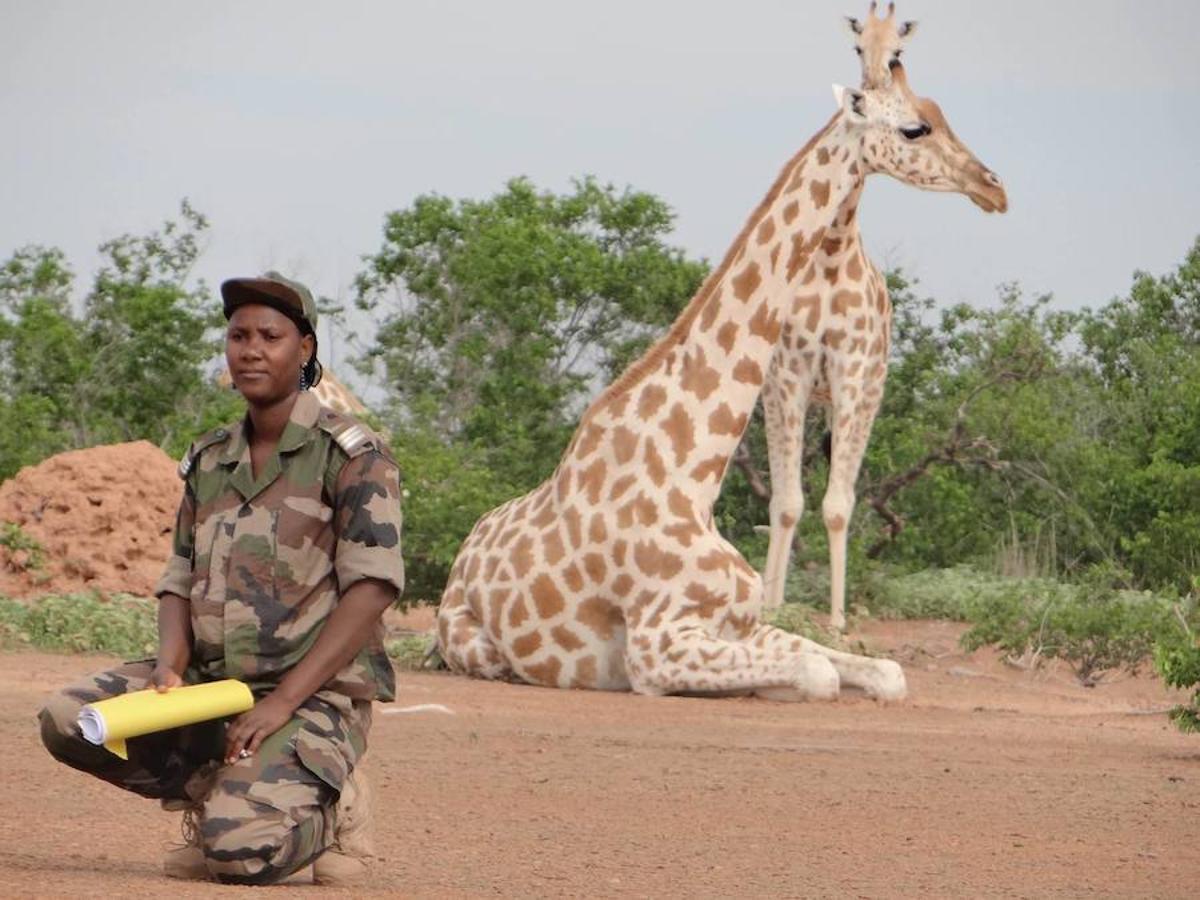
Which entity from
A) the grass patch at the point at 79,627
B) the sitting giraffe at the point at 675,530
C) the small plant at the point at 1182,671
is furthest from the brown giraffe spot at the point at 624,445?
the small plant at the point at 1182,671

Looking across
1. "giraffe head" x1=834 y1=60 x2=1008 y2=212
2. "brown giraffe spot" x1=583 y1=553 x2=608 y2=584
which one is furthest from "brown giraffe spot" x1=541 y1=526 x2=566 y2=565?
"giraffe head" x1=834 y1=60 x2=1008 y2=212

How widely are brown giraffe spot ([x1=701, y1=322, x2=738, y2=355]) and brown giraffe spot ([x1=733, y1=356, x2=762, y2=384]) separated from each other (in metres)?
0.09

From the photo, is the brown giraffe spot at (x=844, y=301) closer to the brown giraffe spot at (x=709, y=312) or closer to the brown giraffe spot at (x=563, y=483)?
the brown giraffe spot at (x=709, y=312)

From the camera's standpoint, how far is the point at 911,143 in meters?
12.2

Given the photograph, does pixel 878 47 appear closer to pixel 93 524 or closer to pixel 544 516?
pixel 544 516

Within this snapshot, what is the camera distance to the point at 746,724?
984 centimetres

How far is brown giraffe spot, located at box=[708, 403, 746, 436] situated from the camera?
36.9 feet

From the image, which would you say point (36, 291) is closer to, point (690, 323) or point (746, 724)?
point (690, 323)

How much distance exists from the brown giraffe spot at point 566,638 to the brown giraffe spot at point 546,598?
0.07 meters

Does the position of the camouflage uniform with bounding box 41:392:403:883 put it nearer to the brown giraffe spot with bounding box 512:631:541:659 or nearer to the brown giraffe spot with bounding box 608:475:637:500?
the brown giraffe spot with bounding box 608:475:637:500

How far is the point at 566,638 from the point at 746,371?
1510mm

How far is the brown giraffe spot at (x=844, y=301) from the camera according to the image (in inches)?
505

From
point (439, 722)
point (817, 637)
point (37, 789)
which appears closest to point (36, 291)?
point (817, 637)

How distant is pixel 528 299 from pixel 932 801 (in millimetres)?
12653
